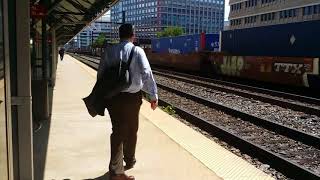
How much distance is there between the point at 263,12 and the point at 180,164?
103 metres

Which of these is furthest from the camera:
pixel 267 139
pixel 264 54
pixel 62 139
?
pixel 264 54

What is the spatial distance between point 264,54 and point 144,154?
20561mm

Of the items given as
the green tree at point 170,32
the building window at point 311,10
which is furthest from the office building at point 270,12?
the green tree at point 170,32

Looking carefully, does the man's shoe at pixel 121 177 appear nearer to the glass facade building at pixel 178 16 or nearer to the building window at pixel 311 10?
the glass facade building at pixel 178 16

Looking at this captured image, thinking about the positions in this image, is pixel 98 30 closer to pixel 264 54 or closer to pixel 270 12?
pixel 270 12

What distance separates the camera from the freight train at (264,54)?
69.6ft

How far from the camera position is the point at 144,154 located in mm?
6523

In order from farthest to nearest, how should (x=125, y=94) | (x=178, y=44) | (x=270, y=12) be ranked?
(x=270, y=12) → (x=178, y=44) → (x=125, y=94)

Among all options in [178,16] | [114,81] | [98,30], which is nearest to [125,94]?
[114,81]

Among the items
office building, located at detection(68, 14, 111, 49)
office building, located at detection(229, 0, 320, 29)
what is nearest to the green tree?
office building, located at detection(68, 14, 111, 49)

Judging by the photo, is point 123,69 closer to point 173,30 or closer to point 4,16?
point 4,16

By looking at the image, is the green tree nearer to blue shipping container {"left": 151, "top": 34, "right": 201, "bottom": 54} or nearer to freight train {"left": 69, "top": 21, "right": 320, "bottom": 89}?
blue shipping container {"left": 151, "top": 34, "right": 201, "bottom": 54}

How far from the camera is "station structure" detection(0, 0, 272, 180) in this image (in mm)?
3910

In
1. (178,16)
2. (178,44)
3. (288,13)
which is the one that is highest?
(178,16)
